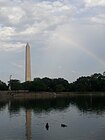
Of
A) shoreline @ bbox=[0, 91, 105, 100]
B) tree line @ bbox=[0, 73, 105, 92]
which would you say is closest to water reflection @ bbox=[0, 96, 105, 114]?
shoreline @ bbox=[0, 91, 105, 100]

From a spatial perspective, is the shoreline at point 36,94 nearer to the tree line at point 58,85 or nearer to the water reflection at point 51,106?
the tree line at point 58,85

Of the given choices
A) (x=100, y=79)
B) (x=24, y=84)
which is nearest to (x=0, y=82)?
(x=24, y=84)

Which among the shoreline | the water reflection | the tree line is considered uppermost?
the tree line

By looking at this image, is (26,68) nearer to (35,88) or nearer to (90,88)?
(35,88)

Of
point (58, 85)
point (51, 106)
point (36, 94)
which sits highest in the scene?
point (58, 85)

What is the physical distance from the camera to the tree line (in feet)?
498

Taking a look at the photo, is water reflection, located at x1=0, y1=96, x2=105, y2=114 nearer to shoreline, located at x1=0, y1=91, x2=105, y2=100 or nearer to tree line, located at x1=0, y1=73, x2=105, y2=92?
shoreline, located at x1=0, y1=91, x2=105, y2=100

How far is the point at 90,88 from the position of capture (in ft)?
542

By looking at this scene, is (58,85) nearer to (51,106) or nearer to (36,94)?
(36,94)

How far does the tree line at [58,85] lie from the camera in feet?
498

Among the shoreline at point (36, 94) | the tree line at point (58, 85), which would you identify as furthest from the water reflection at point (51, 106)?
the tree line at point (58, 85)

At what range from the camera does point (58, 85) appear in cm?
16250

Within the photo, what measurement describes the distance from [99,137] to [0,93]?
3492 inches

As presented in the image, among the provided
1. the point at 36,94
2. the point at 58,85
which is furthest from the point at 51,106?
the point at 58,85
